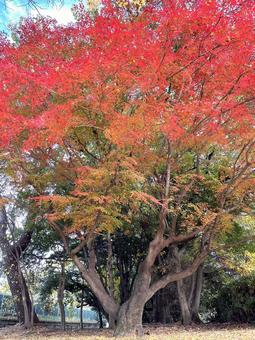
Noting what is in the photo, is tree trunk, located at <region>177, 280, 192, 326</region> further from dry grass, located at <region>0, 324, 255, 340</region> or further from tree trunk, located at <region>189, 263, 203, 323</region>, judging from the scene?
dry grass, located at <region>0, 324, 255, 340</region>

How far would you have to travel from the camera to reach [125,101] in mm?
9492

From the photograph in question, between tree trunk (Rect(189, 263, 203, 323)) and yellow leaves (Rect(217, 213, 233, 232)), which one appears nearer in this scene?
yellow leaves (Rect(217, 213, 233, 232))

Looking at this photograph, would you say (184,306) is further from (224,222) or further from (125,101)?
(125,101)

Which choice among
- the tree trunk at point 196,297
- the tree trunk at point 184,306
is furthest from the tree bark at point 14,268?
the tree trunk at point 196,297

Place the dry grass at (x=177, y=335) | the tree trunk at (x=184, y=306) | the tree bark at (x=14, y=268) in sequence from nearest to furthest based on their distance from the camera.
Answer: the dry grass at (x=177, y=335) < the tree trunk at (x=184, y=306) < the tree bark at (x=14, y=268)

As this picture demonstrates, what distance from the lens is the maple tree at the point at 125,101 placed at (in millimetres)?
8617

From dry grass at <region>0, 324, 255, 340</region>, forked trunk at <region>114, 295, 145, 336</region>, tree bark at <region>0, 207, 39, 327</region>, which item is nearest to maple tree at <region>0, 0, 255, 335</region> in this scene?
forked trunk at <region>114, 295, 145, 336</region>

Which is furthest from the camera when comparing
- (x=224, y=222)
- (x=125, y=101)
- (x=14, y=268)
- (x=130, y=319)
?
(x=14, y=268)

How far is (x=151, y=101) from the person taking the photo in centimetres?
907

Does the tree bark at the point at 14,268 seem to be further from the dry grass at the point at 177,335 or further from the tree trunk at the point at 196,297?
the tree trunk at the point at 196,297

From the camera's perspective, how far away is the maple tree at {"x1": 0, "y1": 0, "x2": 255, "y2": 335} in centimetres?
862

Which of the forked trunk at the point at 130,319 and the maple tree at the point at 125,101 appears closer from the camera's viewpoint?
the maple tree at the point at 125,101

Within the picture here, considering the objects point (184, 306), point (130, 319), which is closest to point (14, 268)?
point (184, 306)

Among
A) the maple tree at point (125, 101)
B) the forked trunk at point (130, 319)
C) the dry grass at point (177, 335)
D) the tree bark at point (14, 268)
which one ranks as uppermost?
the maple tree at point (125, 101)
